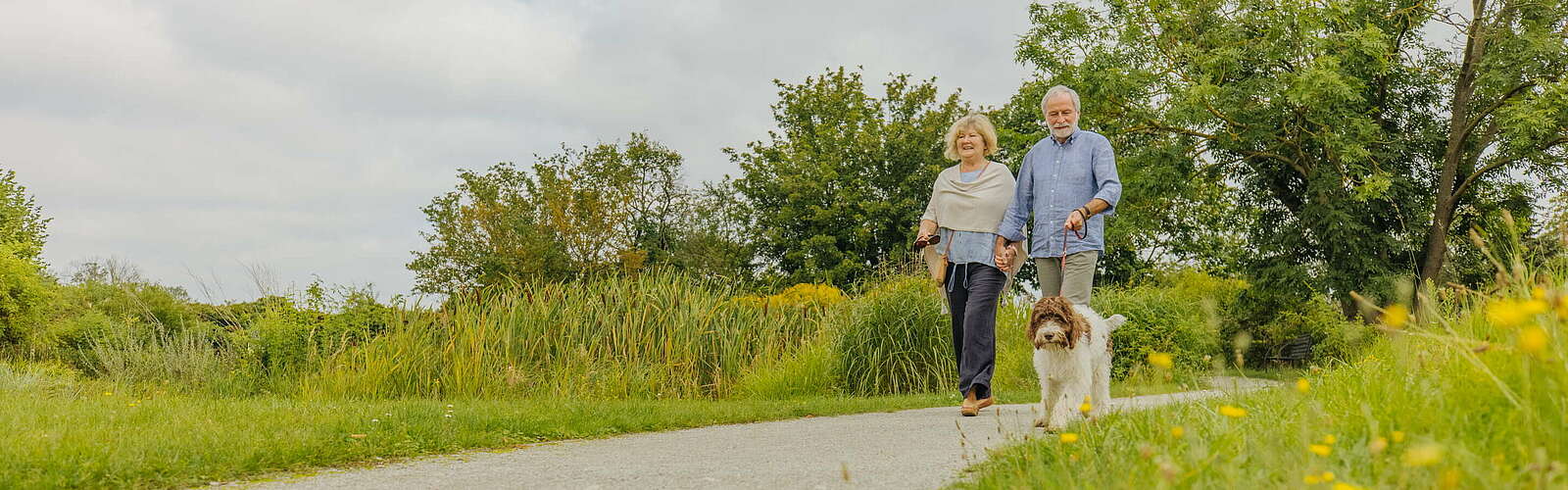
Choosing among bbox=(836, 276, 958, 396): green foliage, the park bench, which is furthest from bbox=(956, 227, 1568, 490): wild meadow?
the park bench

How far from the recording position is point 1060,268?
5.84m

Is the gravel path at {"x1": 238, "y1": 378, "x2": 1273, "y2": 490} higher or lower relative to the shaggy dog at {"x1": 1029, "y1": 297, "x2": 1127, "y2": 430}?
lower

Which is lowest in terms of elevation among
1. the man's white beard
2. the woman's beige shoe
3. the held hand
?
the woman's beige shoe

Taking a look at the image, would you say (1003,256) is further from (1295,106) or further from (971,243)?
(1295,106)

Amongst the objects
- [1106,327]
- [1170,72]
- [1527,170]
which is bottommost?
[1106,327]

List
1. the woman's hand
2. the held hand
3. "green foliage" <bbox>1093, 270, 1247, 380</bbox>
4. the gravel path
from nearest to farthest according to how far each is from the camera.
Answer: the gravel path, the held hand, the woman's hand, "green foliage" <bbox>1093, 270, 1247, 380</bbox>

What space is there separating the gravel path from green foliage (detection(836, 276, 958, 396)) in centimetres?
350

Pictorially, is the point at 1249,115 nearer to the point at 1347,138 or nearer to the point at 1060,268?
the point at 1347,138

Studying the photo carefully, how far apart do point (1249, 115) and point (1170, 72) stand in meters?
1.63

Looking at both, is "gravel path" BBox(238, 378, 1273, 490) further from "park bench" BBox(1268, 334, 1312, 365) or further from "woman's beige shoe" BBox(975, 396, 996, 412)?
"park bench" BBox(1268, 334, 1312, 365)

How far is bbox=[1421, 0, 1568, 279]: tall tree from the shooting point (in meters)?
16.8

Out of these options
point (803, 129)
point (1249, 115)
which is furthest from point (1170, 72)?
point (803, 129)

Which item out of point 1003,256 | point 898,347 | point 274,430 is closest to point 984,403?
point 1003,256

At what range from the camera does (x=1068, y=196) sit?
228 inches
